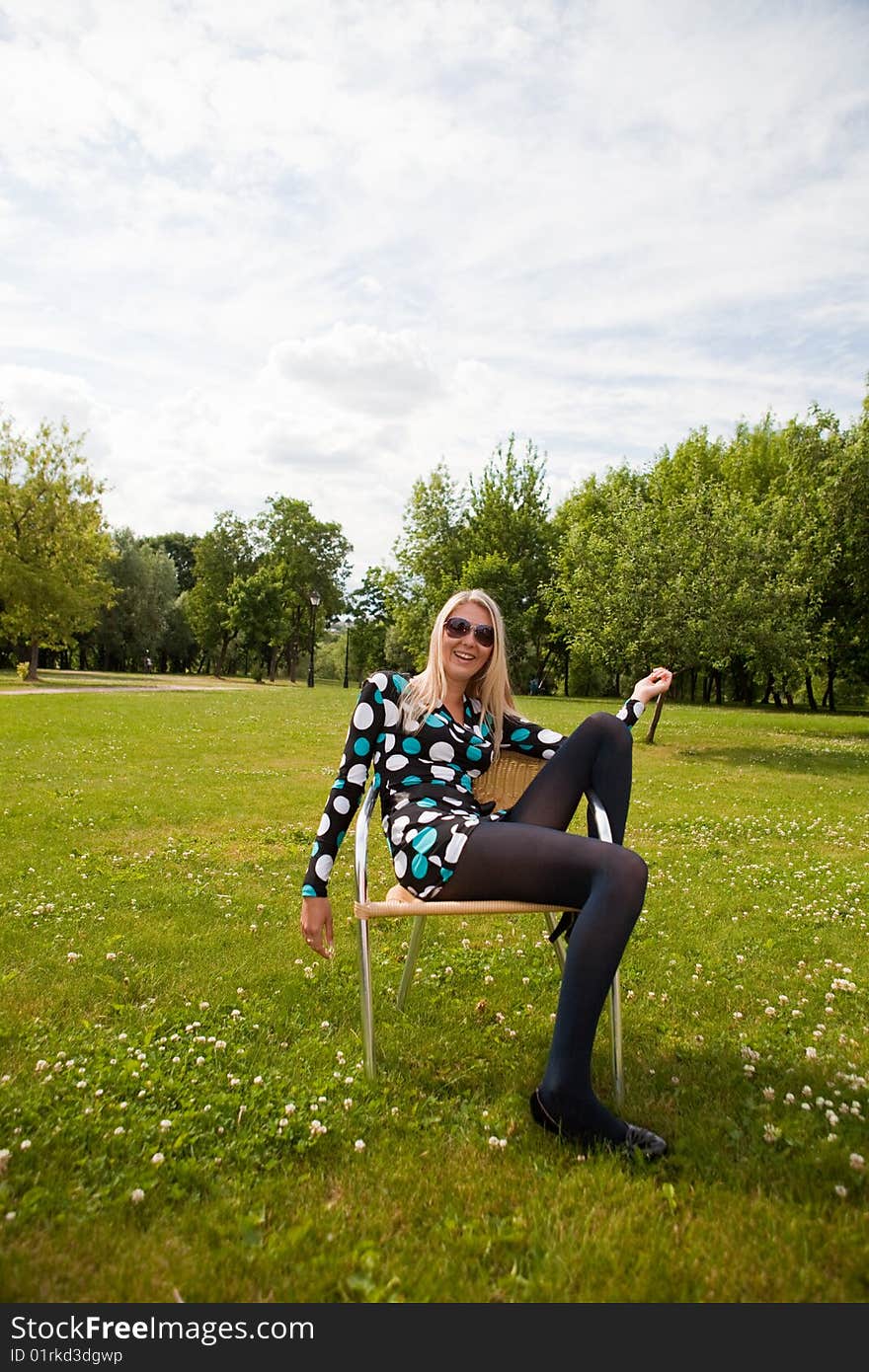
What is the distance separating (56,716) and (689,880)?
1766 centimetres

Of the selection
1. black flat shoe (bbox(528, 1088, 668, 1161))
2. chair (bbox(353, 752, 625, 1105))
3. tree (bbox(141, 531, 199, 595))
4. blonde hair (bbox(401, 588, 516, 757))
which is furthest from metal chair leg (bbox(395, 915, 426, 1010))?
tree (bbox(141, 531, 199, 595))

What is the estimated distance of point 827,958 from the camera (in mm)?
5727

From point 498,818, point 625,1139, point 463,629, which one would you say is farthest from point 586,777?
point 625,1139

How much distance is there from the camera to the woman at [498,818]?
3219 mm

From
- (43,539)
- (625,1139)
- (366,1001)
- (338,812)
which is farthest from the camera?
(43,539)

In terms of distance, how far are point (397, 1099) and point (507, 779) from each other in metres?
1.72

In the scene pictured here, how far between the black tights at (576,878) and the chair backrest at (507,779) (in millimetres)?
410

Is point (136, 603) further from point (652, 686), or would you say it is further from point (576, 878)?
point (576, 878)

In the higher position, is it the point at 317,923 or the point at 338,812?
the point at 338,812

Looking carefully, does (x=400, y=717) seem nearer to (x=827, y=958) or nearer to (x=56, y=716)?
(x=827, y=958)

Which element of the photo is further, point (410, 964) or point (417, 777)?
point (410, 964)

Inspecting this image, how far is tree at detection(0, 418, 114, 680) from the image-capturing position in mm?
36969

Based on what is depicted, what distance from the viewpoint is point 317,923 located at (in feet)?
12.5
